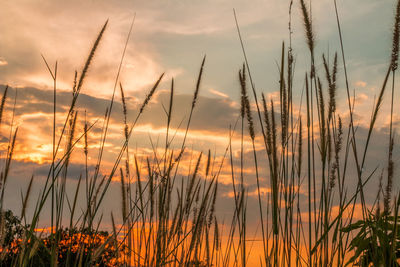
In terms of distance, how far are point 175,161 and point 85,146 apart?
567mm

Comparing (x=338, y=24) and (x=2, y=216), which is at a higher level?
(x=338, y=24)

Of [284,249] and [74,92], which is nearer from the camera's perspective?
[74,92]

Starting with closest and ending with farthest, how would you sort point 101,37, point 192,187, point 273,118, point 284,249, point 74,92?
point 74,92
point 101,37
point 273,118
point 284,249
point 192,187

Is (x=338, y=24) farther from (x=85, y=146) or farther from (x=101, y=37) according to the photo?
(x=85, y=146)

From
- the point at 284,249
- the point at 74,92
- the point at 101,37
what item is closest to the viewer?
the point at 74,92

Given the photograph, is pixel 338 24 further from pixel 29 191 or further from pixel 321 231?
pixel 29 191

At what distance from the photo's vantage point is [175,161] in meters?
2.65

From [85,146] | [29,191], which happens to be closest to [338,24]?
[85,146]

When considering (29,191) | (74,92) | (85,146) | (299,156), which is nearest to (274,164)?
(299,156)

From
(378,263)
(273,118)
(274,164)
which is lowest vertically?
(378,263)

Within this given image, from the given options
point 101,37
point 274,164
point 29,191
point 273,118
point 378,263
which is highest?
point 101,37

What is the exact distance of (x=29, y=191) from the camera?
2182mm

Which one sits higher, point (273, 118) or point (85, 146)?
point (273, 118)

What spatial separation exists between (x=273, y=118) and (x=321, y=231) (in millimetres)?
602
